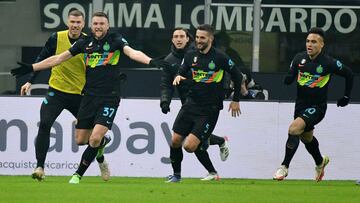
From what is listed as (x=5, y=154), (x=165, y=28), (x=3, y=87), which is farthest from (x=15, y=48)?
(x=5, y=154)

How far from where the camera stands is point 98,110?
16.8 meters

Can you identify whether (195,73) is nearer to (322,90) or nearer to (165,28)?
(322,90)

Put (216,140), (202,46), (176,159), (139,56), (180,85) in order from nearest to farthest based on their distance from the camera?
(139,56)
(202,46)
(176,159)
(180,85)
(216,140)

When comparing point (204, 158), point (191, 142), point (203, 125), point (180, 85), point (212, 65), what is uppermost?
point (212, 65)

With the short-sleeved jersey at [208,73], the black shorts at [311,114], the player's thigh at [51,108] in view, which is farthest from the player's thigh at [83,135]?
the black shorts at [311,114]

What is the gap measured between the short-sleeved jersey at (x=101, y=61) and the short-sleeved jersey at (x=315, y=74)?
282 centimetres

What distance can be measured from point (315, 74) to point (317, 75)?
4 cm

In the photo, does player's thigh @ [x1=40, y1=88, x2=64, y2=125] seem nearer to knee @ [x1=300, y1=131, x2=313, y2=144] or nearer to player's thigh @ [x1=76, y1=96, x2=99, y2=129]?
player's thigh @ [x1=76, y1=96, x2=99, y2=129]

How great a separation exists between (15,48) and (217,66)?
8.45 metres

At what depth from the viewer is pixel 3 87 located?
80.9 ft

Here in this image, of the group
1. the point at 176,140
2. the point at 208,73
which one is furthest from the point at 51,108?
the point at 208,73

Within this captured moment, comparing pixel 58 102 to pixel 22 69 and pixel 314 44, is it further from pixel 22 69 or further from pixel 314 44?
pixel 314 44

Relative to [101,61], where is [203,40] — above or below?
above

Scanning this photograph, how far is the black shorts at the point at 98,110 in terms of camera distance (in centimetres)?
1666
